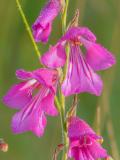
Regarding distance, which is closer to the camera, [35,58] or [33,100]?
[33,100]

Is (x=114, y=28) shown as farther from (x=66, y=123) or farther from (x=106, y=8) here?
(x=66, y=123)

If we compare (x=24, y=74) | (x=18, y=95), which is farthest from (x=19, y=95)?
(x=24, y=74)

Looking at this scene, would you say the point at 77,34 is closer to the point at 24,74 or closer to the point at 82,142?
the point at 24,74

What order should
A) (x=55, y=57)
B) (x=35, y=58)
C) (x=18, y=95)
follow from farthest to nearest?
(x=35, y=58), (x=18, y=95), (x=55, y=57)

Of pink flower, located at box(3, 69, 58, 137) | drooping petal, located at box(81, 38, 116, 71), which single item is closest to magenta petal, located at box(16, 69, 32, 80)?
pink flower, located at box(3, 69, 58, 137)

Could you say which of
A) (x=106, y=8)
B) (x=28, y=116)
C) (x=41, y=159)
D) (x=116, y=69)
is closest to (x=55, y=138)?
(x=41, y=159)

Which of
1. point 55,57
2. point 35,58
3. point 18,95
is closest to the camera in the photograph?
point 55,57

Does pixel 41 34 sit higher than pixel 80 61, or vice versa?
pixel 41 34

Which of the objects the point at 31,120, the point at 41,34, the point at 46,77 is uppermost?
the point at 41,34
